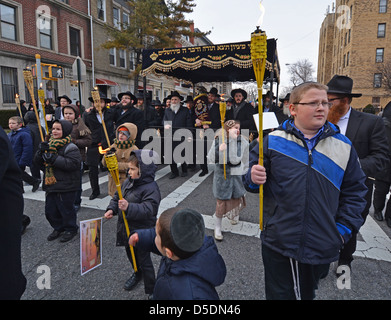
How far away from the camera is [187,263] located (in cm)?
152

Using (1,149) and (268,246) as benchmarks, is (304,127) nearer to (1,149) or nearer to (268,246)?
(268,246)

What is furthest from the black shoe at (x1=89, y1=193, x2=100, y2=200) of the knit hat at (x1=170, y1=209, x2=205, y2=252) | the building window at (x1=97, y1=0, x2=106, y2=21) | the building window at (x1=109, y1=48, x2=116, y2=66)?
the building window at (x1=97, y1=0, x2=106, y2=21)

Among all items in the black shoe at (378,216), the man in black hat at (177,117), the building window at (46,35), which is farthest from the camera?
the building window at (46,35)

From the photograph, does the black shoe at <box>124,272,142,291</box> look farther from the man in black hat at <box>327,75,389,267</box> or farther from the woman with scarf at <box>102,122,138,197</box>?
the man in black hat at <box>327,75,389,267</box>

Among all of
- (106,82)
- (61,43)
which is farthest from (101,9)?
(106,82)

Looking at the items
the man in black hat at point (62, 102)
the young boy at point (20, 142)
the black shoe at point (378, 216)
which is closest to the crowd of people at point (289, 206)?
the black shoe at point (378, 216)

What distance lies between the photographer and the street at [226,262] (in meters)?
2.65

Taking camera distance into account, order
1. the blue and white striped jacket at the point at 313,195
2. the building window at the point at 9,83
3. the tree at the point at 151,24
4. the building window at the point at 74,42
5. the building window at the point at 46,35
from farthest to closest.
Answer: the building window at the point at 74,42, the tree at the point at 151,24, the building window at the point at 46,35, the building window at the point at 9,83, the blue and white striped jacket at the point at 313,195

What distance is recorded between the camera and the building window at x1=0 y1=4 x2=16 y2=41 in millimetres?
15977

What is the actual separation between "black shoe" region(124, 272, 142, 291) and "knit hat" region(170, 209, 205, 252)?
156 cm

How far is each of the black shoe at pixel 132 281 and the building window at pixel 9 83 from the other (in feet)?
59.8

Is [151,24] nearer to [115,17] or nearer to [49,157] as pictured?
[115,17]

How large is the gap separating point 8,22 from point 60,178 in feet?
59.4

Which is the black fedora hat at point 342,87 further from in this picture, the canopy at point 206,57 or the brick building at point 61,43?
the brick building at point 61,43
